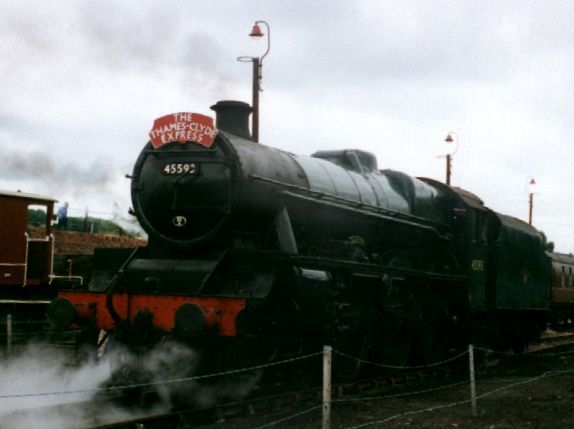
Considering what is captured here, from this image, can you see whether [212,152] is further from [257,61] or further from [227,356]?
[257,61]

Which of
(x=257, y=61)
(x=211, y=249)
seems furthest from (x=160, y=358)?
(x=257, y=61)

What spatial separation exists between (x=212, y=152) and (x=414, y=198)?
5.12 metres

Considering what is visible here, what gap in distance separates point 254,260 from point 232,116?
7.10ft

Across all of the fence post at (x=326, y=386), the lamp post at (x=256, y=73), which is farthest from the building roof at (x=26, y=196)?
the fence post at (x=326, y=386)

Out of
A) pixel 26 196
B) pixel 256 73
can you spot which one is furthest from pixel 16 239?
pixel 256 73

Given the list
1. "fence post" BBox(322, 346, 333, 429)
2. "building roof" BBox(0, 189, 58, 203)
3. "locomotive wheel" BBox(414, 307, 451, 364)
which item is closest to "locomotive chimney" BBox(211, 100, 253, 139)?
"fence post" BBox(322, 346, 333, 429)

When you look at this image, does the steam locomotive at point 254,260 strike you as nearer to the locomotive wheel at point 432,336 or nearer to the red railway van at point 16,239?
the locomotive wheel at point 432,336

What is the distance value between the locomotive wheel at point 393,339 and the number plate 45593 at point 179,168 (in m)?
3.87

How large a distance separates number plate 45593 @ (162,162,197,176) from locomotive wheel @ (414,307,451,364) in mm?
5015

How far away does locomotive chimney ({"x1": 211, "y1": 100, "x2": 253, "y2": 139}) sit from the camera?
9.58 meters

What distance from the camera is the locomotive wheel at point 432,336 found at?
12.4 metres

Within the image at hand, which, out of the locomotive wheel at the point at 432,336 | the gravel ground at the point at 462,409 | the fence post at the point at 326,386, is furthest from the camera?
the locomotive wheel at the point at 432,336

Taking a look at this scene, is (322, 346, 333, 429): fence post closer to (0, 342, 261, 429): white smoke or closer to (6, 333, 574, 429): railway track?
(6, 333, 574, 429): railway track

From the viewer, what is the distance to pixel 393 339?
38.0 feet
